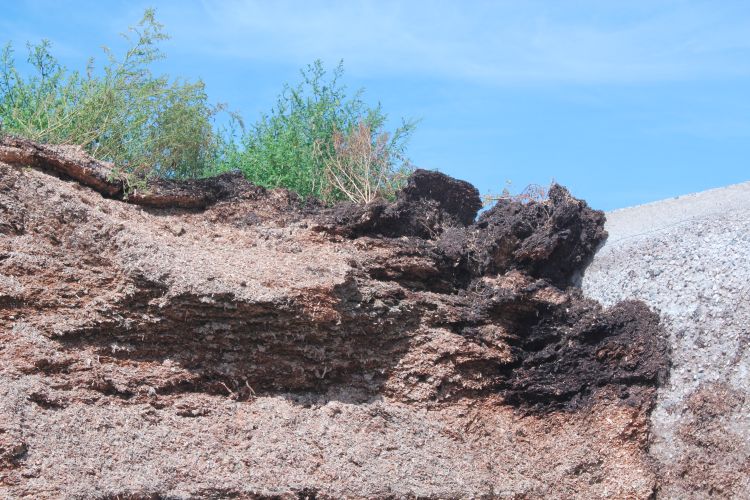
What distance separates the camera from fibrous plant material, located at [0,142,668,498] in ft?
21.4

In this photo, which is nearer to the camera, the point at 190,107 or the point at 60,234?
the point at 60,234

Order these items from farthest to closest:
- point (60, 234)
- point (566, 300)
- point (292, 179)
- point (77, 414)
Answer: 1. point (292, 179)
2. point (566, 300)
3. point (60, 234)
4. point (77, 414)

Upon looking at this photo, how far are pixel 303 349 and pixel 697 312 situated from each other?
11.1 ft

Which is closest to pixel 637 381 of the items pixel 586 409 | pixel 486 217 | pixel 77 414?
pixel 586 409

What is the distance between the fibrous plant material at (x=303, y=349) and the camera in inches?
257

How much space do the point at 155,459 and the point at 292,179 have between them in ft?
13.7

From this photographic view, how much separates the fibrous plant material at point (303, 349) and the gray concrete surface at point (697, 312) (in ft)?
0.70

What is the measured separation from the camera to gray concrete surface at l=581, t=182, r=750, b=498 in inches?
287

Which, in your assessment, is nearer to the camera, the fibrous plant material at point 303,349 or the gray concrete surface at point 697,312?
the fibrous plant material at point 303,349

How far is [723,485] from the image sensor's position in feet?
23.5

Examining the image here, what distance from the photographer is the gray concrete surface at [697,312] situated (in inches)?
287

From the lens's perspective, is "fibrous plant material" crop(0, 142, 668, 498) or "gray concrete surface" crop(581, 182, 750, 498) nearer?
"fibrous plant material" crop(0, 142, 668, 498)

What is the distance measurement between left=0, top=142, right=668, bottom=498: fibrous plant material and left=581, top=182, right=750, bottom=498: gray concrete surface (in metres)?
0.21

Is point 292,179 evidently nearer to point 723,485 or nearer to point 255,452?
point 255,452
